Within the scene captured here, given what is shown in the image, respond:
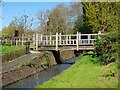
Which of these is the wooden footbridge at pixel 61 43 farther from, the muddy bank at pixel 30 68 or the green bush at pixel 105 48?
the green bush at pixel 105 48

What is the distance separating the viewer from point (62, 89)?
1202cm

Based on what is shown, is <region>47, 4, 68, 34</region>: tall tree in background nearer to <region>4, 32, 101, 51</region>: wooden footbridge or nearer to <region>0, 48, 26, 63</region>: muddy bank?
<region>4, 32, 101, 51</region>: wooden footbridge

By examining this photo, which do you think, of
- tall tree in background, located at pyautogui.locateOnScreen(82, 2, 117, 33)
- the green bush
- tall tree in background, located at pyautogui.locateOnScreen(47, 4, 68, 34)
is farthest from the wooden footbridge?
tall tree in background, located at pyautogui.locateOnScreen(47, 4, 68, 34)

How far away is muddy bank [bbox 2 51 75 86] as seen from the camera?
720 inches

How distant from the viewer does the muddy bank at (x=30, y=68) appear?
1830 centimetres

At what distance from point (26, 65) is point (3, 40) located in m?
14.6

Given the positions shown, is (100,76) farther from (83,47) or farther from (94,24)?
(94,24)

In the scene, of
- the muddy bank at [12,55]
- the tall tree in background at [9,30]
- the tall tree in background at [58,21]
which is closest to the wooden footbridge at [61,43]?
the muddy bank at [12,55]

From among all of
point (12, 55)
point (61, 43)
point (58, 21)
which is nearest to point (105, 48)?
point (12, 55)

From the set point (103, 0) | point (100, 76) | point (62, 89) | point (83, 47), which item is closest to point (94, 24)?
point (103, 0)

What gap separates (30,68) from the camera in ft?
75.4

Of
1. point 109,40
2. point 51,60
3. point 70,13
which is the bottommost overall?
point 51,60

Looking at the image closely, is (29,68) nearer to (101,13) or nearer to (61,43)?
(61,43)

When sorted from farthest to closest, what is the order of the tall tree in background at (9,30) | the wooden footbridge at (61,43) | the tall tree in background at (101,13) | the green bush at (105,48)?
1. the tall tree in background at (9,30)
2. the tall tree in background at (101,13)
3. the wooden footbridge at (61,43)
4. the green bush at (105,48)
